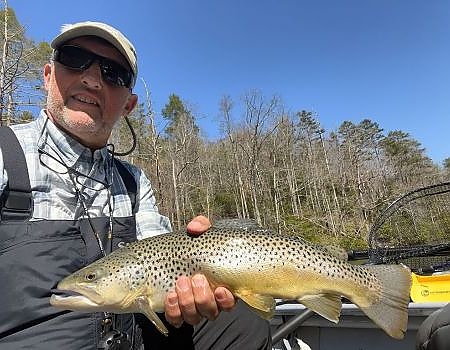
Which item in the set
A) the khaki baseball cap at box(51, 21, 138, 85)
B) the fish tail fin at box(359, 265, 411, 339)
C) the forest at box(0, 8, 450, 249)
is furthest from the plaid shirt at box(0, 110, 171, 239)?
the forest at box(0, 8, 450, 249)

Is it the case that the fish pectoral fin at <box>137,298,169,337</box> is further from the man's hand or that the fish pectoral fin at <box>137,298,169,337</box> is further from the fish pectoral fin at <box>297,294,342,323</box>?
the fish pectoral fin at <box>297,294,342,323</box>

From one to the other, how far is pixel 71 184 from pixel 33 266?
0.63 metres

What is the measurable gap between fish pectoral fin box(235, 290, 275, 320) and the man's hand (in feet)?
0.24

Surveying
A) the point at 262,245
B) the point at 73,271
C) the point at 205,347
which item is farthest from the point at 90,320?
the point at 262,245

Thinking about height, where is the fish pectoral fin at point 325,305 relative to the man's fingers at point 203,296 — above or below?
below

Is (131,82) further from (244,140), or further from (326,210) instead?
(326,210)

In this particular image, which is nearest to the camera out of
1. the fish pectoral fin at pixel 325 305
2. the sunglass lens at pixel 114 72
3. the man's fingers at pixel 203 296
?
the man's fingers at pixel 203 296

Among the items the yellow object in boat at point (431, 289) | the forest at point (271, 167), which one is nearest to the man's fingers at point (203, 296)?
the yellow object in boat at point (431, 289)

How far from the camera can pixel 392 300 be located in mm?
2352

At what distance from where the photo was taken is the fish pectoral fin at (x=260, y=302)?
2.27 metres

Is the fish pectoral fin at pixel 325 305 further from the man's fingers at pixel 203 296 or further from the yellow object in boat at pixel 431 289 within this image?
the yellow object in boat at pixel 431 289

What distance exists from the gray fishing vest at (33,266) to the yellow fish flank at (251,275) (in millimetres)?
189

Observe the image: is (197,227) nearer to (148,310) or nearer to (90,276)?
(148,310)

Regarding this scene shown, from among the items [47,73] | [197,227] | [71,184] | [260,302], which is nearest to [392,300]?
[260,302]
